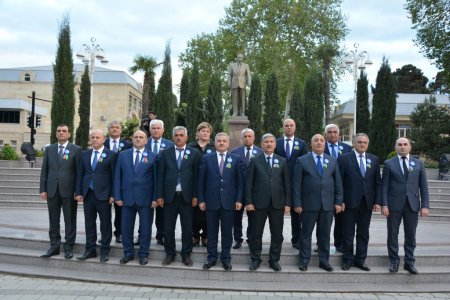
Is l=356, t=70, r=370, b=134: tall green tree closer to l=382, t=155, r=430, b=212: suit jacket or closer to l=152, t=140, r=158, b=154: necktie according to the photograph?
l=382, t=155, r=430, b=212: suit jacket

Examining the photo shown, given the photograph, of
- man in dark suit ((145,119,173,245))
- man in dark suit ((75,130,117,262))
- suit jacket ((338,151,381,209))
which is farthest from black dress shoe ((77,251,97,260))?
suit jacket ((338,151,381,209))

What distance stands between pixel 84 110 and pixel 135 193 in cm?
2379

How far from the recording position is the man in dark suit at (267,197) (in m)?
6.35

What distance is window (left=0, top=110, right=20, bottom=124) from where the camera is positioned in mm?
49031

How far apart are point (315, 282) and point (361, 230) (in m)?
1.01

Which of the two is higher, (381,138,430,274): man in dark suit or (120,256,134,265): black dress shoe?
(381,138,430,274): man in dark suit

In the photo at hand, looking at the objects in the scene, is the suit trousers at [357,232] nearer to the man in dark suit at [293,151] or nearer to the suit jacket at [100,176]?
the man in dark suit at [293,151]

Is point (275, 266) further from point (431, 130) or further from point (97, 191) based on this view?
point (431, 130)

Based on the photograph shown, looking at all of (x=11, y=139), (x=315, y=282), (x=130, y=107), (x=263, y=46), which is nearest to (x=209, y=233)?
(x=315, y=282)

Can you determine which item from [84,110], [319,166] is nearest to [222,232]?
[319,166]

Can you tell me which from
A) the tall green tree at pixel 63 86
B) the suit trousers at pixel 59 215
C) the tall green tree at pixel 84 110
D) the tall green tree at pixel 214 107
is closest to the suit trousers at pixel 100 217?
the suit trousers at pixel 59 215

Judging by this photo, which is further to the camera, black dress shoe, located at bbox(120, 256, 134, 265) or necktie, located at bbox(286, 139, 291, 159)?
necktie, located at bbox(286, 139, 291, 159)

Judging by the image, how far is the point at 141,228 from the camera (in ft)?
21.8

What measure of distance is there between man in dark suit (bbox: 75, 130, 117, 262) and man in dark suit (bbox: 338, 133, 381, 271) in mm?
3419
